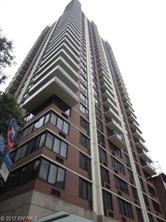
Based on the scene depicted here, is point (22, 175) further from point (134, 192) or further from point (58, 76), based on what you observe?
point (134, 192)

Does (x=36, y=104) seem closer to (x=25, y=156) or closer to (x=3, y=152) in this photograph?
(x=25, y=156)

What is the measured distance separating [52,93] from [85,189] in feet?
37.9

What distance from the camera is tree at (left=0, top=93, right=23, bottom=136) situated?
13.9 meters

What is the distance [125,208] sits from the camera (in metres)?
21.3

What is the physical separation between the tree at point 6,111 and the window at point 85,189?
8.02 metres

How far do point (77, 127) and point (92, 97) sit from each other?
31.7ft

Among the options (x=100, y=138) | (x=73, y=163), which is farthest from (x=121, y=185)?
(x=73, y=163)

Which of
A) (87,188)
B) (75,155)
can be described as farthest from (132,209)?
(75,155)

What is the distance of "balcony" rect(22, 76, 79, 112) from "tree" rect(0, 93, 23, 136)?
739 centimetres

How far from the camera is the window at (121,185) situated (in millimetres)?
22688

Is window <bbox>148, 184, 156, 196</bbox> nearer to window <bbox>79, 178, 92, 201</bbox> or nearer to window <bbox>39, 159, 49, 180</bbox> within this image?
window <bbox>79, 178, 92, 201</bbox>

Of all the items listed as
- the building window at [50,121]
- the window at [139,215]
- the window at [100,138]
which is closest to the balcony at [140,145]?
the window at [100,138]

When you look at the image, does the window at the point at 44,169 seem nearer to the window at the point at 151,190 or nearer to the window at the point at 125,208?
the window at the point at 125,208

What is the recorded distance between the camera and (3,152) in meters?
6.45
